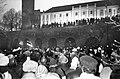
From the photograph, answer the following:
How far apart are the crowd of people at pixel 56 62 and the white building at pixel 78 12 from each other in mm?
821

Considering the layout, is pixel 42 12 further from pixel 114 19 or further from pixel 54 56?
pixel 114 19

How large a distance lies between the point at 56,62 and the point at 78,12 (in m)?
1.48

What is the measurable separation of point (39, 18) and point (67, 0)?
99 centimetres

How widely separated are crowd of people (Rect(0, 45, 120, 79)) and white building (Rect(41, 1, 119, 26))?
→ 2.69 feet

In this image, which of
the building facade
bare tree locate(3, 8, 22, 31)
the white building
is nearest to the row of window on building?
the white building

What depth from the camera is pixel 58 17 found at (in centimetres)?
531

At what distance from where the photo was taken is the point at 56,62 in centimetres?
493

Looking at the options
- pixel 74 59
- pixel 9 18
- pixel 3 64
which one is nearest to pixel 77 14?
pixel 74 59

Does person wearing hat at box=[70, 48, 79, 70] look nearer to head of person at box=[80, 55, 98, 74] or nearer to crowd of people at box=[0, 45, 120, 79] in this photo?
crowd of people at box=[0, 45, 120, 79]

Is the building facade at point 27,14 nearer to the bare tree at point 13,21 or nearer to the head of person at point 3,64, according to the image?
the bare tree at point 13,21

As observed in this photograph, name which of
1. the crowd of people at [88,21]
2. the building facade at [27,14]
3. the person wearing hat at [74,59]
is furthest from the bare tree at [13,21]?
the person wearing hat at [74,59]

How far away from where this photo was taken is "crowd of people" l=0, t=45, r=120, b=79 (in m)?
3.80

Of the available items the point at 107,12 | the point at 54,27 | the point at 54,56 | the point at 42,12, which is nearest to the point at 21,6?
the point at 42,12

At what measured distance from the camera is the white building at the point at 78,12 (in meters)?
4.74
